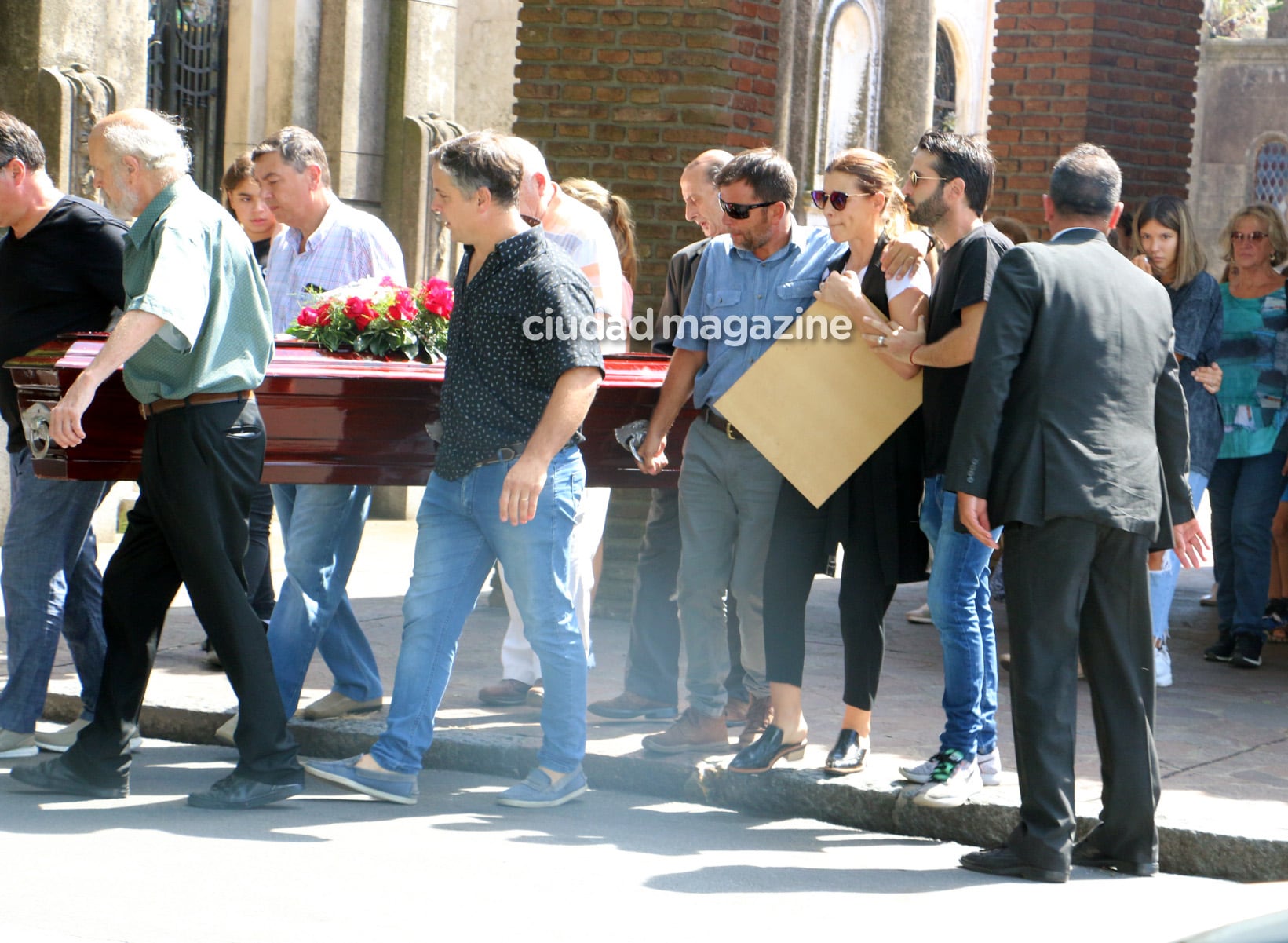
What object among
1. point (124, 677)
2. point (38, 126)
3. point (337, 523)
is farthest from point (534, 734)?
point (38, 126)

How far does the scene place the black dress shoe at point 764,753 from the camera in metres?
5.62

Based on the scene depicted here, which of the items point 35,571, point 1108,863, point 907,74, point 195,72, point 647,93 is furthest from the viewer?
point 907,74

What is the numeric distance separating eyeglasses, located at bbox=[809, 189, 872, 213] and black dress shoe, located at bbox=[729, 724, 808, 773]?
1636mm

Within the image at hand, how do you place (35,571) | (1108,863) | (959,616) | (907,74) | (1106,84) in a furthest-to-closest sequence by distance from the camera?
(907,74), (1106,84), (35,571), (959,616), (1108,863)

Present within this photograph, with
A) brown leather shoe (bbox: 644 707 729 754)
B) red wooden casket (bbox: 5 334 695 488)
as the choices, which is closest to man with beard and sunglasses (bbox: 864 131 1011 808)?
brown leather shoe (bbox: 644 707 729 754)

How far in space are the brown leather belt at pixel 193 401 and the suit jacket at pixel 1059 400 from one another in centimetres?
211

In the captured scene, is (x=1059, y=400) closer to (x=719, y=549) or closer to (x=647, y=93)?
(x=719, y=549)

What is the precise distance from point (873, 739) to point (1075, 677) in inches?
55.1

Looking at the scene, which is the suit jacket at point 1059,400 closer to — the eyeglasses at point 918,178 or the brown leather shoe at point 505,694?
the eyeglasses at point 918,178

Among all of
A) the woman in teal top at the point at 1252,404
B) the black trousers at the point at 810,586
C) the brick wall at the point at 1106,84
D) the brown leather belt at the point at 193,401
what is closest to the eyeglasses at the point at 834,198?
the black trousers at the point at 810,586

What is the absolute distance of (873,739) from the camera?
6.21m

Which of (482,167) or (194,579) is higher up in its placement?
(482,167)

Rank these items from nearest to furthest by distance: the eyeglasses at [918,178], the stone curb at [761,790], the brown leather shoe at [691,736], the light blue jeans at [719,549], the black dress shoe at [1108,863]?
1. the black dress shoe at [1108,863]
2. the stone curb at [761,790]
3. the eyeglasses at [918,178]
4. the light blue jeans at [719,549]
5. the brown leather shoe at [691,736]

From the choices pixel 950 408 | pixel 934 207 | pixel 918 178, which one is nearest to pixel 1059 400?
→ pixel 950 408
